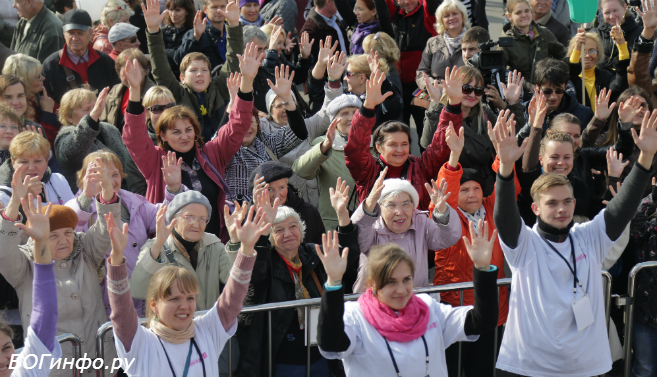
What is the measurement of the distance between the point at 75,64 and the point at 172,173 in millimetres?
2941

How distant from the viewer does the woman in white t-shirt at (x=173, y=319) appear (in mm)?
A: 3465

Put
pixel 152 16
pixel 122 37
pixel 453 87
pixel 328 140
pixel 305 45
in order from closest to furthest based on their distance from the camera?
1. pixel 453 87
2. pixel 328 140
3. pixel 152 16
4. pixel 122 37
5. pixel 305 45

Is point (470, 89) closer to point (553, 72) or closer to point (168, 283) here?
point (553, 72)

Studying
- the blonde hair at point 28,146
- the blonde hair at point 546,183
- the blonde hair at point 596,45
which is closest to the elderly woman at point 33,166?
the blonde hair at point 28,146

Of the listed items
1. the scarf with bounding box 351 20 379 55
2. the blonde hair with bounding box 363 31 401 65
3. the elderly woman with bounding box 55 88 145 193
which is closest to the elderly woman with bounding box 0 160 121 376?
the elderly woman with bounding box 55 88 145 193

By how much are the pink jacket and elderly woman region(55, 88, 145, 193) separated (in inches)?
19.1

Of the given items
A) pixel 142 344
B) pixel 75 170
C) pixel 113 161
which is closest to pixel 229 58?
pixel 75 170

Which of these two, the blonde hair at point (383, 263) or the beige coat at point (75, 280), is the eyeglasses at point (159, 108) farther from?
the blonde hair at point (383, 263)

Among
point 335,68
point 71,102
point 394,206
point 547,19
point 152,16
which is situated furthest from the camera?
point 547,19

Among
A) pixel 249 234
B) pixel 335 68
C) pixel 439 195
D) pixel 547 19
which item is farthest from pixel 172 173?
pixel 547 19

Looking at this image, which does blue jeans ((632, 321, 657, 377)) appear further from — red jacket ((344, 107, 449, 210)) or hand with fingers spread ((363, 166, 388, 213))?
hand with fingers spread ((363, 166, 388, 213))

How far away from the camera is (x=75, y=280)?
14.0ft

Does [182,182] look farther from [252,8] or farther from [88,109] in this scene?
[252,8]

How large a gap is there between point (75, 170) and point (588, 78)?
492 cm
